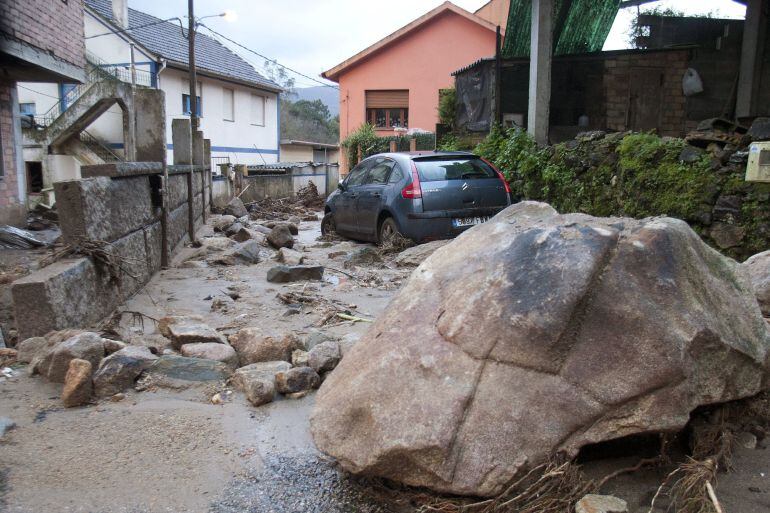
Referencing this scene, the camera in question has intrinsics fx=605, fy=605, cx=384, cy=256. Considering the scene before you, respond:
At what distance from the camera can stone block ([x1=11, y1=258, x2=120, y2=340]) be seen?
156 inches

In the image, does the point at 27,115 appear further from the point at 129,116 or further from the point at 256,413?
the point at 256,413

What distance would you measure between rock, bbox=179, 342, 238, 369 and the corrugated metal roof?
11759mm

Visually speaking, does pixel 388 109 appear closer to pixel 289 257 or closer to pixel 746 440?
pixel 289 257

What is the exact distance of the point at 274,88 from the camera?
31422 mm

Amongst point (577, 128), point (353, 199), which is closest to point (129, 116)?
point (353, 199)

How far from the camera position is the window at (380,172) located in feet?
30.2

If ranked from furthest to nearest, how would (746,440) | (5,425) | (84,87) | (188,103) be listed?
(188,103) → (84,87) → (5,425) → (746,440)

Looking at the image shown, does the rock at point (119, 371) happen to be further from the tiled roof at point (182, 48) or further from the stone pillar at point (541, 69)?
the tiled roof at point (182, 48)

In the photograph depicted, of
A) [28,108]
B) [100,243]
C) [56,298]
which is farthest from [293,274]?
[28,108]

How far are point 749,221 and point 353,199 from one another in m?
5.82

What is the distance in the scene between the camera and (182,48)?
27141mm

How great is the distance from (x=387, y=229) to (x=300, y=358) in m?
5.31

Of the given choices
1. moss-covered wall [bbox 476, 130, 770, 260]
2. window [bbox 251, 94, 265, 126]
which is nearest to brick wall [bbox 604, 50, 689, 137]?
moss-covered wall [bbox 476, 130, 770, 260]

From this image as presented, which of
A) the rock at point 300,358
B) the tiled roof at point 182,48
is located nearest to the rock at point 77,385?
the rock at point 300,358
